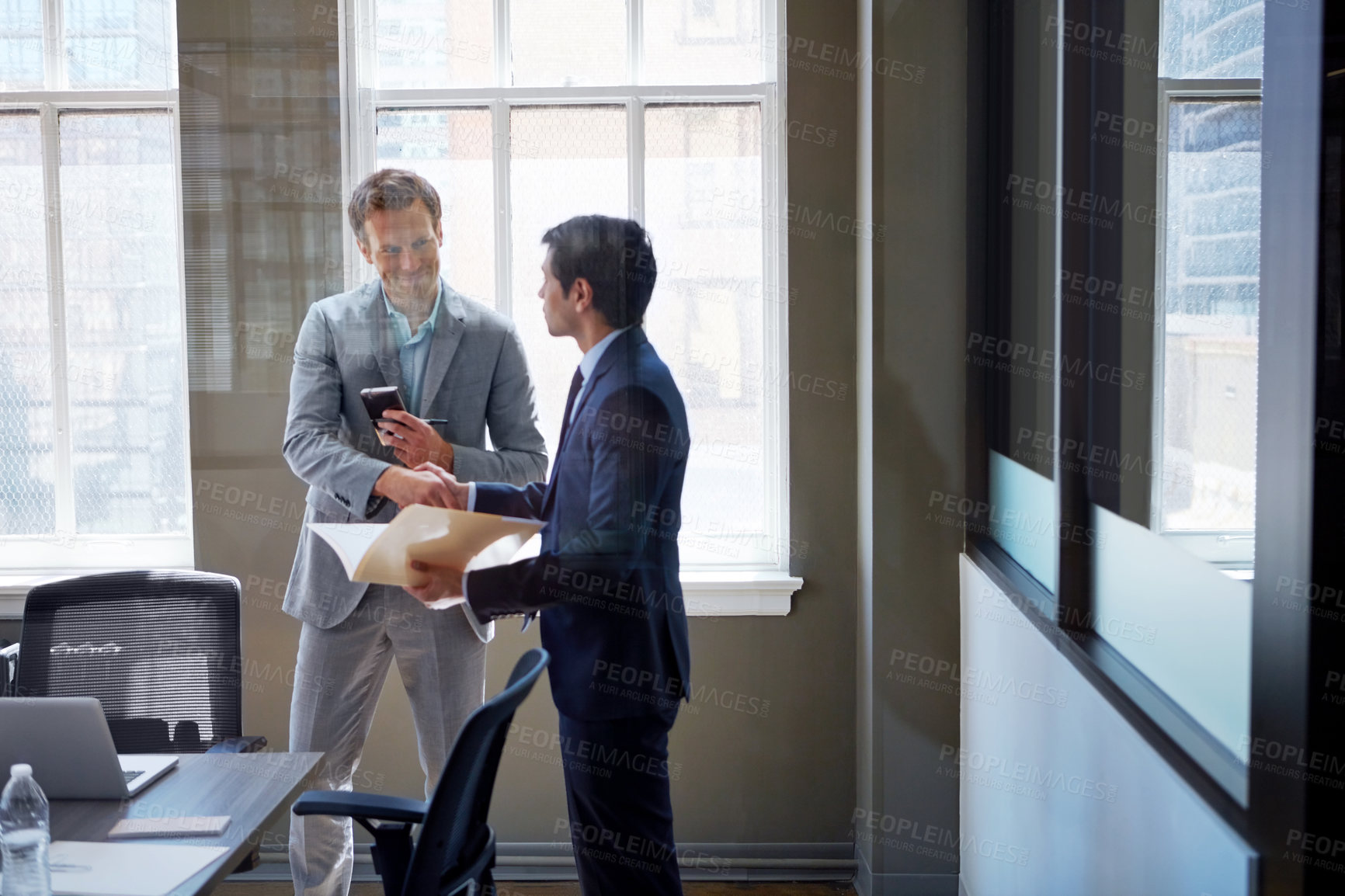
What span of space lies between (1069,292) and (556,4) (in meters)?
1.95

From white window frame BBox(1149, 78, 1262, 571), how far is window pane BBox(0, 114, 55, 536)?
3.46 metres

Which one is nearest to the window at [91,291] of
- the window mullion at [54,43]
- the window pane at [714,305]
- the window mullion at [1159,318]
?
the window mullion at [54,43]

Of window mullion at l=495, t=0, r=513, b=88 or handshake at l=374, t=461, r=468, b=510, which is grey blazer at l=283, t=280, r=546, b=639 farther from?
window mullion at l=495, t=0, r=513, b=88

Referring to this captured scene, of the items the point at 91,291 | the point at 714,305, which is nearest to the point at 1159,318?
the point at 714,305

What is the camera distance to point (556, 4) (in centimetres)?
329

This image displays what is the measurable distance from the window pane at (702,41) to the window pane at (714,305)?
0.12 meters

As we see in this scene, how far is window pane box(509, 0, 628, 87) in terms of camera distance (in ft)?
10.8

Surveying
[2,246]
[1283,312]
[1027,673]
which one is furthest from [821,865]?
[2,246]

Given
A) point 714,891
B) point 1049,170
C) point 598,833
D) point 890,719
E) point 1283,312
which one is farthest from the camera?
point 714,891

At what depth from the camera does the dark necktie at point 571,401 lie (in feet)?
7.48

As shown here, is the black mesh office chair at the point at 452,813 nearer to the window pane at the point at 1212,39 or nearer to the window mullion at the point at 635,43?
the window pane at the point at 1212,39

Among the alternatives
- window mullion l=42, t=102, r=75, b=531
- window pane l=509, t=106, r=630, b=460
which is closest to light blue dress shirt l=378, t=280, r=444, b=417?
window pane l=509, t=106, r=630, b=460

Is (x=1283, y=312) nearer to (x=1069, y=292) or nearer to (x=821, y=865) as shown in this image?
(x=1069, y=292)

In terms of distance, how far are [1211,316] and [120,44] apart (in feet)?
11.5
